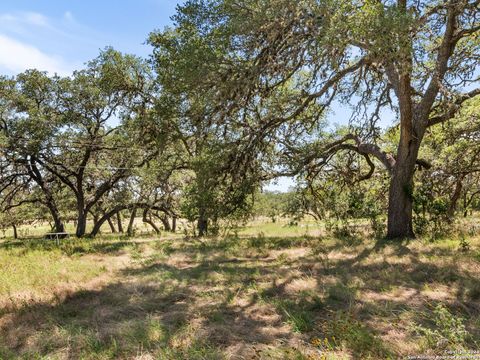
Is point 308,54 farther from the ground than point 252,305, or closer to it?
farther from the ground

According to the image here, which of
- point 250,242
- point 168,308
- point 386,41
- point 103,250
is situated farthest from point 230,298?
point 103,250

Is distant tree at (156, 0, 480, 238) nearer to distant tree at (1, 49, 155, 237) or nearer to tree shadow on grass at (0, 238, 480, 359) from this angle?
tree shadow on grass at (0, 238, 480, 359)

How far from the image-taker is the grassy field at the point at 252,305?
13.0 feet

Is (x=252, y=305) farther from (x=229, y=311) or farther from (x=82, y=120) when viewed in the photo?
(x=82, y=120)

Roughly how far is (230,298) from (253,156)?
5263 mm

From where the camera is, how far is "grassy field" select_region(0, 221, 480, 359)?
3.96 meters

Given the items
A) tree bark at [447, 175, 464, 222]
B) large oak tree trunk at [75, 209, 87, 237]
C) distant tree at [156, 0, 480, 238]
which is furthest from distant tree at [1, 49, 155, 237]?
tree bark at [447, 175, 464, 222]

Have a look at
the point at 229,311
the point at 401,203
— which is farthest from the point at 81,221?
the point at 229,311

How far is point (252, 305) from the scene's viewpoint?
5.62 meters

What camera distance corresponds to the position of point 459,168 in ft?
38.1

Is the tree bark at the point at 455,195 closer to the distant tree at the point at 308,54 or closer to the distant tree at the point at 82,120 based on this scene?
the distant tree at the point at 308,54

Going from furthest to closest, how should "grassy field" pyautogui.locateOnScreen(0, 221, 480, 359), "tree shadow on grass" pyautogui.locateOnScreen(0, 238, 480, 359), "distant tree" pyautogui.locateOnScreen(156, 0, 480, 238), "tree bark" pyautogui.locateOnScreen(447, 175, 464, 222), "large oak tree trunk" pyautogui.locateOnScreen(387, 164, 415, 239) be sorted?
"tree bark" pyautogui.locateOnScreen(447, 175, 464, 222) < "large oak tree trunk" pyautogui.locateOnScreen(387, 164, 415, 239) < "distant tree" pyautogui.locateOnScreen(156, 0, 480, 238) < "tree shadow on grass" pyautogui.locateOnScreen(0, 238, 480, 359) < "grassy field" pyautogui.locateOnScreen(0, 221, 480, 359)

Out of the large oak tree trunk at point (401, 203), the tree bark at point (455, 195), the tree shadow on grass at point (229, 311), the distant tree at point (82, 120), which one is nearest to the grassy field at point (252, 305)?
the tree shadow on grass at point (229, 311)

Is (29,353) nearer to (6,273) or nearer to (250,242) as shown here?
(6,273)
